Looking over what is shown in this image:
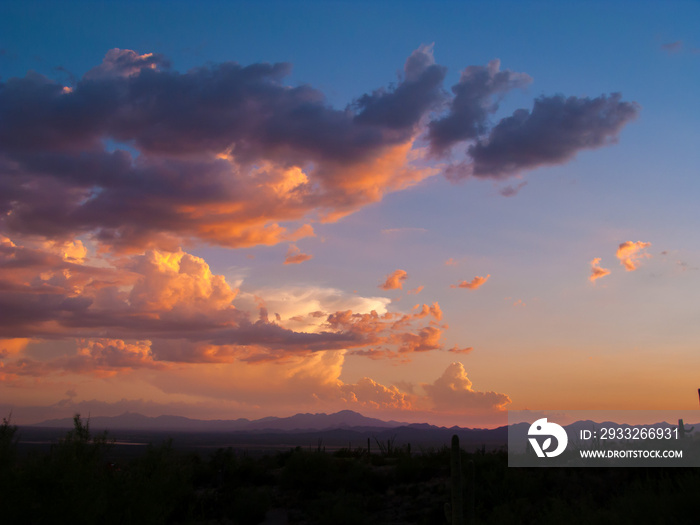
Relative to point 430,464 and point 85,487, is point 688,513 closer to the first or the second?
point 85,487

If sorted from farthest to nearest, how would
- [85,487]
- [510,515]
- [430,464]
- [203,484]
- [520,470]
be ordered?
1. [203,484]
2. [430,464]
3. [520,470]
4. [510,515]
5. [85,487]

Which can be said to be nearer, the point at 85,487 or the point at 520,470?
the point at 85,487

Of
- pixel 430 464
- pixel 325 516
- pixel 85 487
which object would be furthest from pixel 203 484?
pixel 85 487

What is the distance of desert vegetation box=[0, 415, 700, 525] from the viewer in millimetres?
13430

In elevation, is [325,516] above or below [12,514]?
below

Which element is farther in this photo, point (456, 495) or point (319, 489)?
point (319, 489)

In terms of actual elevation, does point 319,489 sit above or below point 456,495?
below

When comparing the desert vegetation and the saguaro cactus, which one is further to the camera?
the saguaro cactus

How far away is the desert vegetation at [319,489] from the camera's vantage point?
44.1 ft

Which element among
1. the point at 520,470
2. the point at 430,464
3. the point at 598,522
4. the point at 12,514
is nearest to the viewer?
the point at 12,514

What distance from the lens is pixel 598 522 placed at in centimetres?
1487

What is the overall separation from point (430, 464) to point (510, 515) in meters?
11.9

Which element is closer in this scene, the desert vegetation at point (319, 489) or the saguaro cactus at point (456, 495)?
the desert vegetation at point (319, 489)

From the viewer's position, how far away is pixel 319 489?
3025 centimetres
